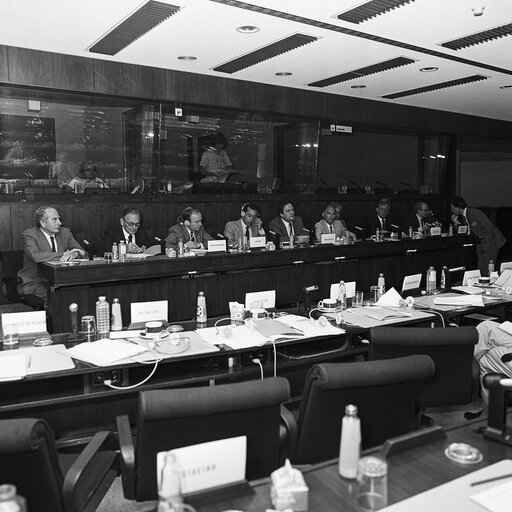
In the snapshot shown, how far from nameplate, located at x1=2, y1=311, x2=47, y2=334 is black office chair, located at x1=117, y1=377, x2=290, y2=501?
1.48 metres

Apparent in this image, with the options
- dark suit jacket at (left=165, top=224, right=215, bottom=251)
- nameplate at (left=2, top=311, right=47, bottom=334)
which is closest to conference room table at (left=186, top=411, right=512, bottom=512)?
nameplate at (left=2, top=311, right=47, bottom=334)

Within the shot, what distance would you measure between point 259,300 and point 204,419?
1893 millimetres

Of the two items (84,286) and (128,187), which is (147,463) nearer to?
(84,286)

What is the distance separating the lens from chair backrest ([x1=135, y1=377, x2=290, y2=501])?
1.50m

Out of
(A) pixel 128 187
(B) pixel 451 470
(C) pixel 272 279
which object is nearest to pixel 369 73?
(C) pixel 272 279

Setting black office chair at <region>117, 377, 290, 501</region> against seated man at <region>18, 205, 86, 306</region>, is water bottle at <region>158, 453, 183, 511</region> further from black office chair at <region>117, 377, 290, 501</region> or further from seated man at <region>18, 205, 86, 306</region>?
seated man at <region>18, 205, 86, 306</region>

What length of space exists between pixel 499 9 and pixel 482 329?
8.22ft

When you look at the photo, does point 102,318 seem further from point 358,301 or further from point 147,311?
point 358,301

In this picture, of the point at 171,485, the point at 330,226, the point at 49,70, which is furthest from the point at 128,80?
the point at 171,485

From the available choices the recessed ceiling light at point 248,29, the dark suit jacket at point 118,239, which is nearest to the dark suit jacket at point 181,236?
the dark suit jacket at point 118,239

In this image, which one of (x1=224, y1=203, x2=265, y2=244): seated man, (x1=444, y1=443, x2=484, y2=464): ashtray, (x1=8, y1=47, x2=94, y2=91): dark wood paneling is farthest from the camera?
(x1=224, y1=203, x2=265, y2=244): seated man

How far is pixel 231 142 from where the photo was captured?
23.7 feet

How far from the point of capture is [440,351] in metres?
2.51

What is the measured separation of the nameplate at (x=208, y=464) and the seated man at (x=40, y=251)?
12.6 feet
